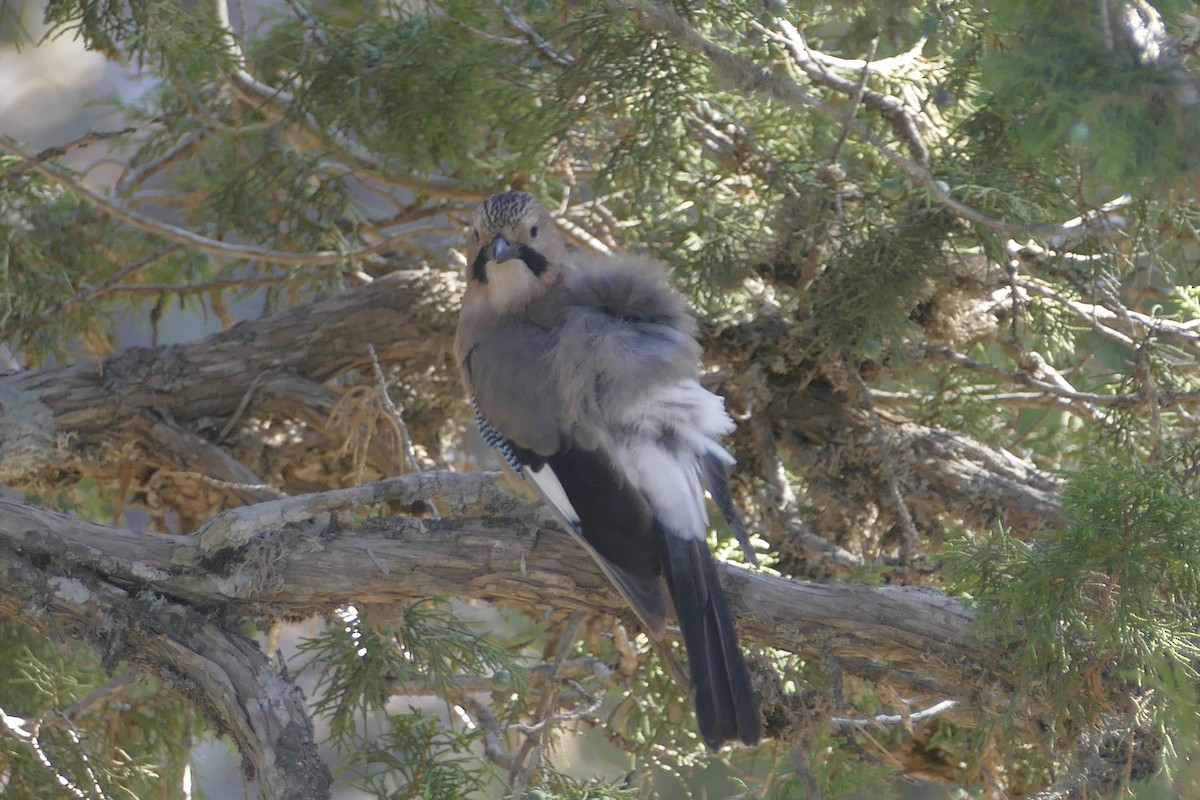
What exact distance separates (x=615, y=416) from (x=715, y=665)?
603mm

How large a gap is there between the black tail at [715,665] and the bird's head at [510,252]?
0.98 metres

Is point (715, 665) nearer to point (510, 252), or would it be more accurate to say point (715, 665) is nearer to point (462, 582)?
point (462, 582)

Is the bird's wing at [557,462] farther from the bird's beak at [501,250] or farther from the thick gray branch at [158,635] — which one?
the thick gray branch at [158,635]

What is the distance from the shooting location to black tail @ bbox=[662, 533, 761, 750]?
6.87ft

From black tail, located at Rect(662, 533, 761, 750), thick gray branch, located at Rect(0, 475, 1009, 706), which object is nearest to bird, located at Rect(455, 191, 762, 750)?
black tail, located at Rect(662, 533, 761, 750)

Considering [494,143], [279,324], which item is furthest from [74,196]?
[494,143]

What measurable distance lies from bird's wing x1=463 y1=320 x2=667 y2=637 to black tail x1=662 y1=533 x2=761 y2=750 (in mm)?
57

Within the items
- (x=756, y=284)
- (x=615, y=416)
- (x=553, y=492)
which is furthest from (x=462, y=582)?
(x=756, y=284)

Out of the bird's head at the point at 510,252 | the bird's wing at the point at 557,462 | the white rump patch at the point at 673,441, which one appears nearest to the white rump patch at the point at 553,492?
the bird's wing at the point at 557,462

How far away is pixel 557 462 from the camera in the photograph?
243 cm

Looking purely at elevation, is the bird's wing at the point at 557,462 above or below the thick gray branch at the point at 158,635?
above

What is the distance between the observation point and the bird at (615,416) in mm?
2139

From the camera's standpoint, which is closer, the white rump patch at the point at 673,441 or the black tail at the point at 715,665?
the black tail at the point at 715,665

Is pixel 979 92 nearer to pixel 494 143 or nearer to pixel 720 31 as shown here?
pixel 720 31
